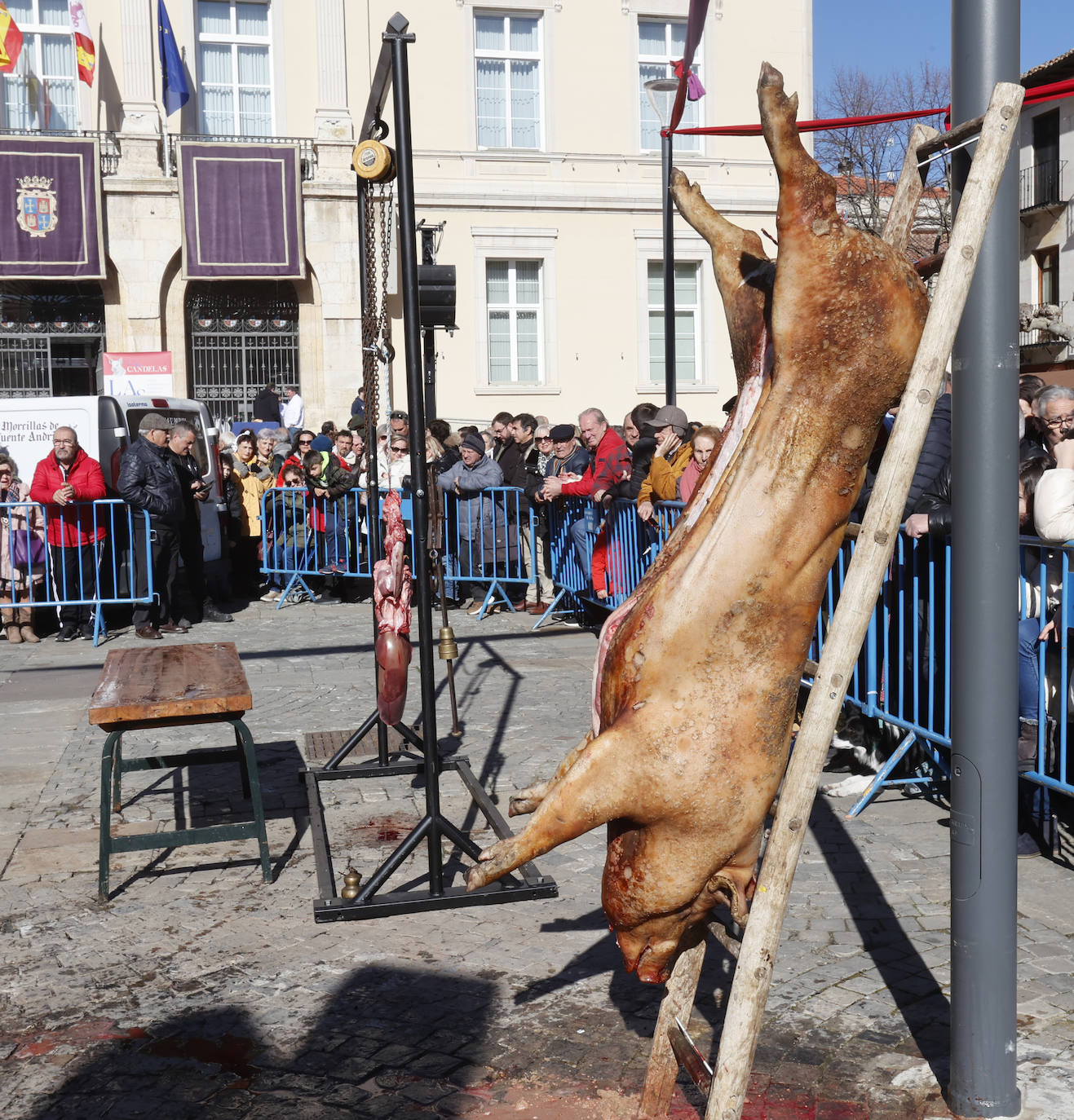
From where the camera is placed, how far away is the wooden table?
4.86 meters

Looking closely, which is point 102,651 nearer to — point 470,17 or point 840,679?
point 840,679

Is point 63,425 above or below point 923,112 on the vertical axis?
below

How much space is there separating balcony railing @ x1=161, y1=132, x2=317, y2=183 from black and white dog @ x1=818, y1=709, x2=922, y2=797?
20.1m

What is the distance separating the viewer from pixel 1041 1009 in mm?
3838

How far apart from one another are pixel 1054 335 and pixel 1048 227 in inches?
203

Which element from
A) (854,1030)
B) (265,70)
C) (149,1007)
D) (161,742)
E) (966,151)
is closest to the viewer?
(966,151)

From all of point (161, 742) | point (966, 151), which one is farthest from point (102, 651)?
point (966, 151)

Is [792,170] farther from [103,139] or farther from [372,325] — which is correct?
[103,139]

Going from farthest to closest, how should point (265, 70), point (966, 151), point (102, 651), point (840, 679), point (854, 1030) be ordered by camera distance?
point (265, 70) < point (102, 651) < point (854, 1030) < point (966, 151) < point (840, 679)

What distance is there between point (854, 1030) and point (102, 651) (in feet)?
29.9

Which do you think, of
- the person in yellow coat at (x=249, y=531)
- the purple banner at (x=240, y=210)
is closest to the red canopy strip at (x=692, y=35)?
the person in yellow coat at (x=249, y=531)

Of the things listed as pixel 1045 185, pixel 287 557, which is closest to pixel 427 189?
pixel 287 557

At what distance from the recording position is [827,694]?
6.92ft

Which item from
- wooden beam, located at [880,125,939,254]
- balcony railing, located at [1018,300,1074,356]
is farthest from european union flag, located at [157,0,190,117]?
wooden beam, located at [880,125,939,254]
